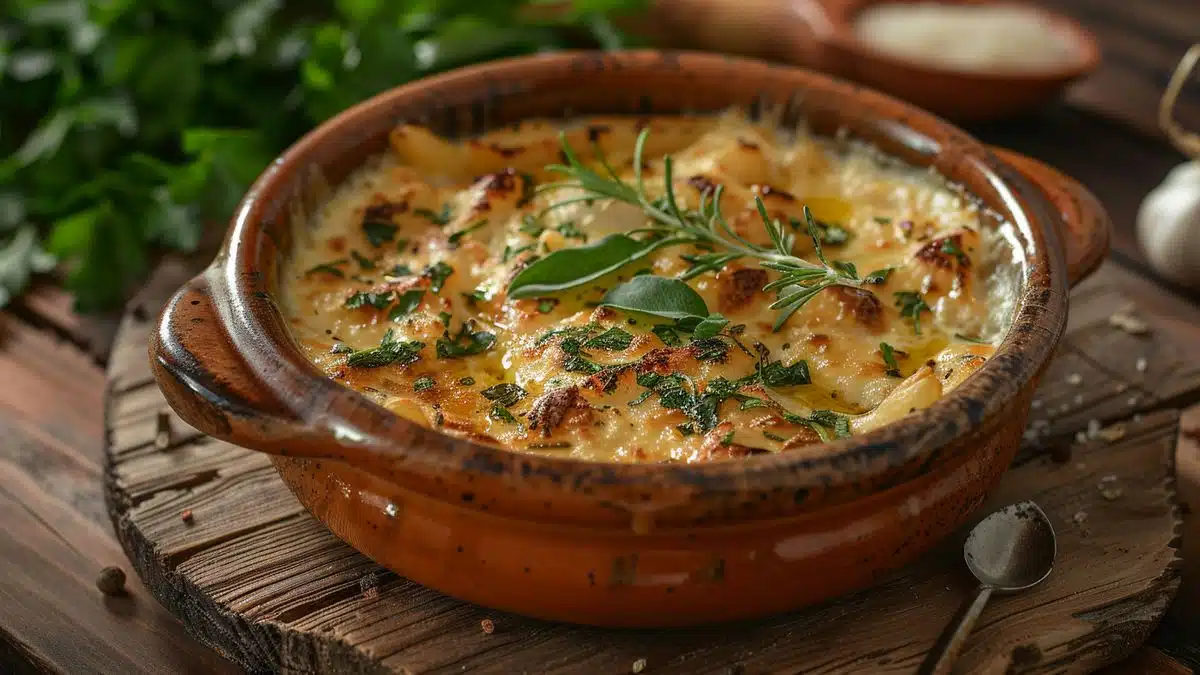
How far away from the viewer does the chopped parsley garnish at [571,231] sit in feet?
7.97

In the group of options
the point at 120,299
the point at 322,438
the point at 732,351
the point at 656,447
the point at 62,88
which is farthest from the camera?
the point at 62,88

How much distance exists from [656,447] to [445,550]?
1.24 feet

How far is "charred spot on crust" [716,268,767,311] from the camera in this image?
7.39 feet

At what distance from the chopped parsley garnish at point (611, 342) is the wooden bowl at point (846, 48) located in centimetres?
194

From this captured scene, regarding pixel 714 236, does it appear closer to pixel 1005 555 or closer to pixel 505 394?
pixel 505 394

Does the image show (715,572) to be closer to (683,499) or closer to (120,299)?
(683,499)

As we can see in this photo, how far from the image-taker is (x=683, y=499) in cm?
162

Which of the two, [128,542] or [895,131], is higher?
[895,131]

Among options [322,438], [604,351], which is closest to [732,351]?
[604,351]

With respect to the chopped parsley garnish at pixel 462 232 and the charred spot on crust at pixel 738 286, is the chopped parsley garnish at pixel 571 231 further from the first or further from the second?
the charred spot on crust at pixel 738 286

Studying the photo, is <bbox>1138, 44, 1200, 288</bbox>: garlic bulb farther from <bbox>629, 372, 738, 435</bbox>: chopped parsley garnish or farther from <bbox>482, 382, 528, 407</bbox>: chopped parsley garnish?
<bbox>482, 382, 528, 407</bbox>: chopped parsley garnish

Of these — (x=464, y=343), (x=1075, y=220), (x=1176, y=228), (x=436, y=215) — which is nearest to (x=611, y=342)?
(x=464, y=343)

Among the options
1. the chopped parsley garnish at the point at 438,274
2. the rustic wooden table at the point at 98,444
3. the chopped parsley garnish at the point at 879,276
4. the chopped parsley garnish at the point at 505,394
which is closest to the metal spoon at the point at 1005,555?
the rustic wooden table at the point at 98,444

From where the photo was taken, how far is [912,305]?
2.29 metres
